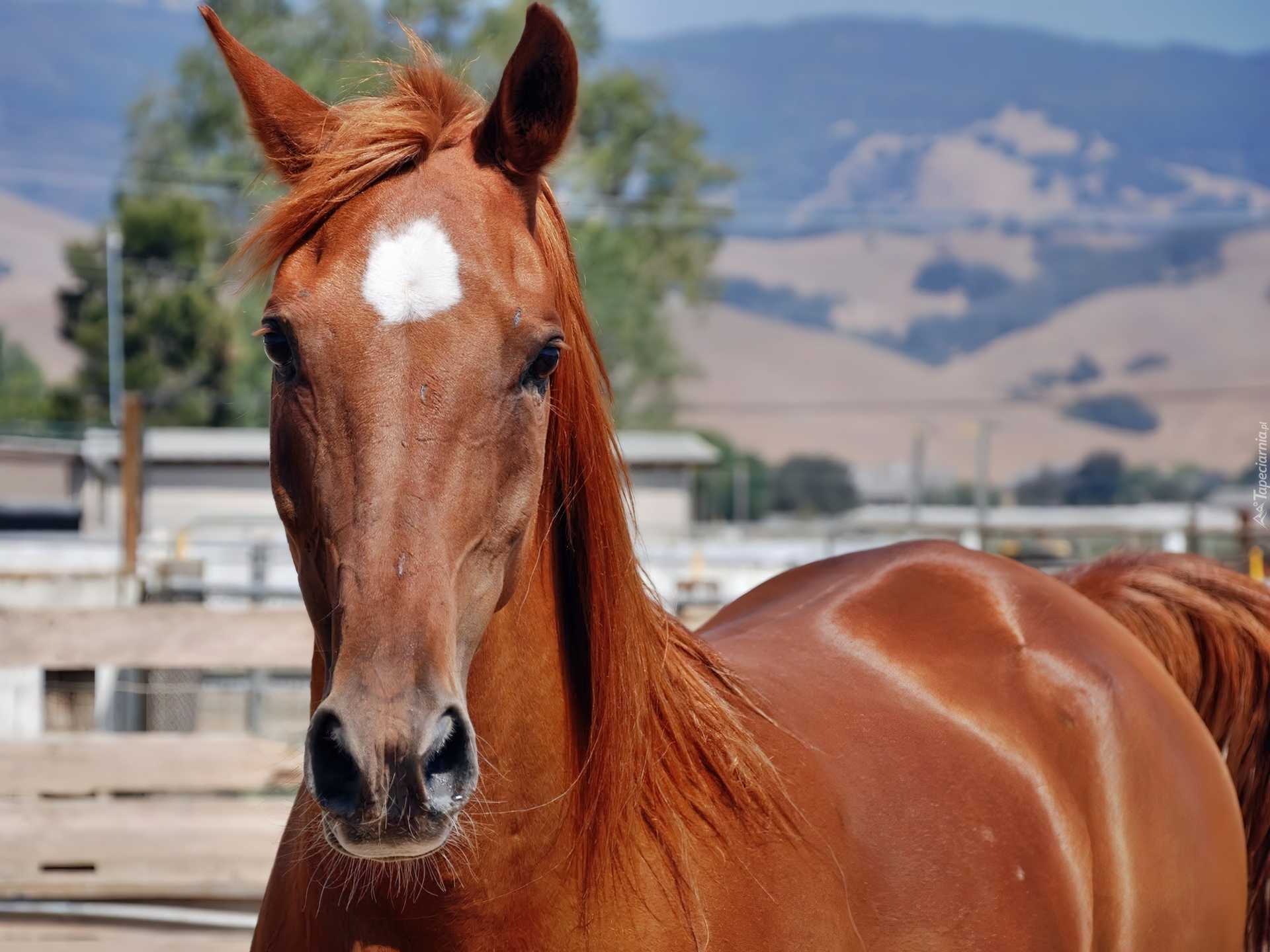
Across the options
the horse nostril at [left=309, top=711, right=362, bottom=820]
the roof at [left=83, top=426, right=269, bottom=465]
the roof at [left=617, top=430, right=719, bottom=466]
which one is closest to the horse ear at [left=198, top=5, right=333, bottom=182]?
the horse nostril at [left=309, top=711, right=362, bottom=820]

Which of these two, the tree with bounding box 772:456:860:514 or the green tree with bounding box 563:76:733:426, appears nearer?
the green tree with bounding box 563:76:733:426

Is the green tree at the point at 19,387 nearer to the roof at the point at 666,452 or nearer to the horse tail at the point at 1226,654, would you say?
the roof at the point at 666,452

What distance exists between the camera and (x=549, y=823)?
1.71m

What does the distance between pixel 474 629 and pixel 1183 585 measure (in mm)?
2302

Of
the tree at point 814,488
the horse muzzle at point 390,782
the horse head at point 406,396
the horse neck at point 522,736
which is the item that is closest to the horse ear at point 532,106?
the horse head at point 406,396

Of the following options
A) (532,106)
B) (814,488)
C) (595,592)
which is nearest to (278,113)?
(532,106)

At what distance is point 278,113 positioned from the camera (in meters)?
1.80

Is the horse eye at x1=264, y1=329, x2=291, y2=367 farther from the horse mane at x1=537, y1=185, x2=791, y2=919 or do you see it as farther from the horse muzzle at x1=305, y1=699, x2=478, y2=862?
the horse muzzle at x1=305, y1=699, x2=478, y2=862

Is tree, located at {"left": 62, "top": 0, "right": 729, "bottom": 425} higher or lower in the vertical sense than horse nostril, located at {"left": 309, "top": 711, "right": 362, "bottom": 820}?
higher

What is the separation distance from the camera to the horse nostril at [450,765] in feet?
4.36

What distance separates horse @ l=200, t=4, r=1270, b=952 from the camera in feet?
4.73

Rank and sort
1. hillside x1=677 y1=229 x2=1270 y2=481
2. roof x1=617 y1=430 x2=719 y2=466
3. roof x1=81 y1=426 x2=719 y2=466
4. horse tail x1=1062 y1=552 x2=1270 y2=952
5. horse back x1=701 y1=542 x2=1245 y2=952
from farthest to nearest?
hillside x1=677 y1=229 x2=1270 y2=481
roof x1=617 y1=430 x2=719 y2=466
roof x1=81 y1=426 x2=719 y2=466
horse tail x1=1062 y1=552 x2=1270 y2=952
horse back x1=701 y1=542 x2=1245 y2=952

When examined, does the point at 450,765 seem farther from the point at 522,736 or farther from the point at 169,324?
the point at 169,324

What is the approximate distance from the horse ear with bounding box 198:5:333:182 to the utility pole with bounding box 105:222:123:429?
112 feet
